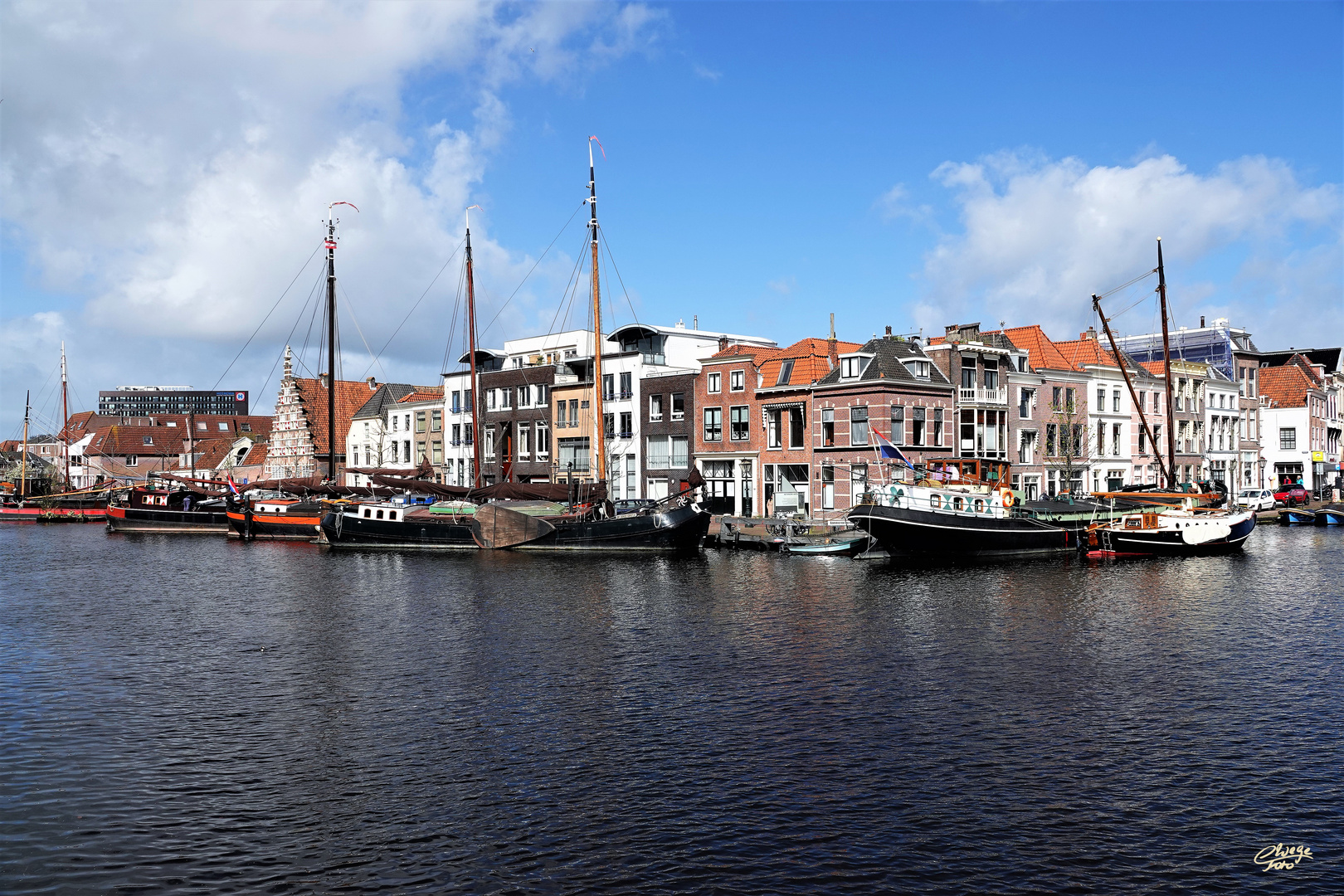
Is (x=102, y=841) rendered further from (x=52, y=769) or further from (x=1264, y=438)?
(x=1264, y=438)

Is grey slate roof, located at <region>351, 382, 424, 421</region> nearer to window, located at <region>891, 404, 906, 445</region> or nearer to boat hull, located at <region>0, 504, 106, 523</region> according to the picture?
boat hull, located at <region>0, 504, 106, 523</region>

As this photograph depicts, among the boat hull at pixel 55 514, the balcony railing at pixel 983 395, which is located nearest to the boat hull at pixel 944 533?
the balcony railing at pixel 983 395

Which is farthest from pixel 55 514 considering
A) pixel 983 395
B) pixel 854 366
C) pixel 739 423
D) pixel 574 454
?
pixel 983 395

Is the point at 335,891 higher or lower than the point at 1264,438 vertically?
lower

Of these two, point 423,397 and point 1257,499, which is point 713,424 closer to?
point 423,397

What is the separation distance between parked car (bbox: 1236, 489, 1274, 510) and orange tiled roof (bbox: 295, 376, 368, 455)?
90406 millimetres

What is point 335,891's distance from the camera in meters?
14.7

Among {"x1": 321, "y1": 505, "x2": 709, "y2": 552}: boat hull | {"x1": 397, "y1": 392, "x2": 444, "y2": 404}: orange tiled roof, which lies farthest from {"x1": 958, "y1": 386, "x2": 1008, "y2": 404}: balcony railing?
{"x1": 397, "y1": 392, "x2": 444, "y2": 404}: orange tiled roof

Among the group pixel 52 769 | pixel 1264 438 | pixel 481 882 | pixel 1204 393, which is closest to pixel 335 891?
pixel 481 882

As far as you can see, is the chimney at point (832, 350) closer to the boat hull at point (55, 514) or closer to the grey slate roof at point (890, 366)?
the grey slate roof at point (890, 366)

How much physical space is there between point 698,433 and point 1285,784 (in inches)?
2381

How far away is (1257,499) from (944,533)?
49.8 meters

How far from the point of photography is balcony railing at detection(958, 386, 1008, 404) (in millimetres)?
72250

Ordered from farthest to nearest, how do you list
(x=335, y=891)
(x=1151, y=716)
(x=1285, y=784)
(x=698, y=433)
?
1. (x=698, y=433)
2. (x=1151, y=716)
3. (x=1285, y=784)
4. (x=335, y=891)
